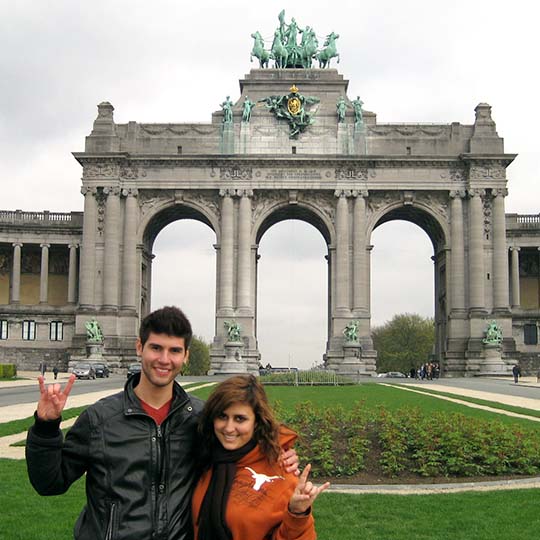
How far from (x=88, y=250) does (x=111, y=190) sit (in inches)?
233

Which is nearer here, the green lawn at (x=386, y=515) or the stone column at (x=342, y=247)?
the green lawn at (x=386, y=515)

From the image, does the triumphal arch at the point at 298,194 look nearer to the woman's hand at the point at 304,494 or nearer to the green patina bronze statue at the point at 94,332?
the green patina bronze statue at the point at 94,332

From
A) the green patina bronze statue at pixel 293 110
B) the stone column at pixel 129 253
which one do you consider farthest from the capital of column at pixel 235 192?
the stone column at pixel 129 253

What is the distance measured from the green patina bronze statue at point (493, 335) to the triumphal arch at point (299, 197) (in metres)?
0.89

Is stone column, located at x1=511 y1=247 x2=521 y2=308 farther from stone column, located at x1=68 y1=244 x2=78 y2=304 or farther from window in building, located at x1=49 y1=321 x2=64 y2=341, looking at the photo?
window in building, located at x1=49 y1=321 x2=64 y2=341

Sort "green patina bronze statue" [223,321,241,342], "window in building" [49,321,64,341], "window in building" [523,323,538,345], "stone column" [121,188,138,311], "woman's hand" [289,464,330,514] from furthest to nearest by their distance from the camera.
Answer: "window in building" [49,321,64,341] < "window in building" [523,323,538,345] < "stone column" [121,188,138,311] < "green patina bronze statue" [223,321,241,342] < "woman's hand" [289,464,330,514]

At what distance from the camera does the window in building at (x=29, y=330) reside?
80875mm

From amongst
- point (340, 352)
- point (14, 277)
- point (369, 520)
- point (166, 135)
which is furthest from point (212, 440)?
point (14, 277)

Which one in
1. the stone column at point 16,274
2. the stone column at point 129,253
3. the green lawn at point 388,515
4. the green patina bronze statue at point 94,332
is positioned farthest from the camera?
the stone column at point 16,274

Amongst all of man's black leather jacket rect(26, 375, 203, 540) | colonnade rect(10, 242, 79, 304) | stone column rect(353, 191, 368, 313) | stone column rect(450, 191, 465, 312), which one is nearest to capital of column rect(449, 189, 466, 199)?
stone column rect(450, 191, 465, 312)

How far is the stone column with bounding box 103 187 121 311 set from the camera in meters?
74.5

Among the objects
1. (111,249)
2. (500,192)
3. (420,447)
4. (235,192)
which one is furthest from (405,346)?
(420,447)

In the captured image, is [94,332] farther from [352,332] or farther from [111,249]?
[352,332]

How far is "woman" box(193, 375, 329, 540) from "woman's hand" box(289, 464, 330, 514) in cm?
7
